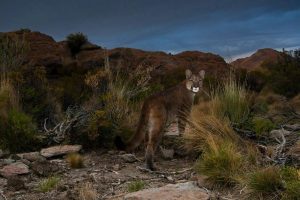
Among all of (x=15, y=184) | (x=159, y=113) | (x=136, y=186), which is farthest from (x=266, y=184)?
(x=15, y=184)

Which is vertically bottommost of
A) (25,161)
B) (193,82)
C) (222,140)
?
(25,161)

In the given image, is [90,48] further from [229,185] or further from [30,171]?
[229,185]

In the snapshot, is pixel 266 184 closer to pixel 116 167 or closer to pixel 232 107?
pixel 116 167

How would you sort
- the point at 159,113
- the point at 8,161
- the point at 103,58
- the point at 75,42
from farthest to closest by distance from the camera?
the point at 75,42 → the point at 103,58 → the point at 8,161 → the point at 159,113

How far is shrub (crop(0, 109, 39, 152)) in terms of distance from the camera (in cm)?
1072

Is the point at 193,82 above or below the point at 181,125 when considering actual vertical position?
above

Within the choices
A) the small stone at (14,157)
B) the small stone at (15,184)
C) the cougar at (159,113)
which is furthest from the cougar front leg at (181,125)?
the small stone at (15,184)

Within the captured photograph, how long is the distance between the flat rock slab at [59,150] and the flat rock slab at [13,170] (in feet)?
2.85

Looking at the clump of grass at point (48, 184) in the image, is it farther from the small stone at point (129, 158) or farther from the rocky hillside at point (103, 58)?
the rocky hillside at point (103, 58)

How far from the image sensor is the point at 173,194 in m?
6.84

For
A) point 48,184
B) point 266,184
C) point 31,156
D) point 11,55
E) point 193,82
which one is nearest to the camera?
point 266,184

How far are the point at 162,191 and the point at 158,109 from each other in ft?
8.60

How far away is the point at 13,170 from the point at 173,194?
3.40 meters

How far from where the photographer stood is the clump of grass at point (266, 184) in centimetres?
672
